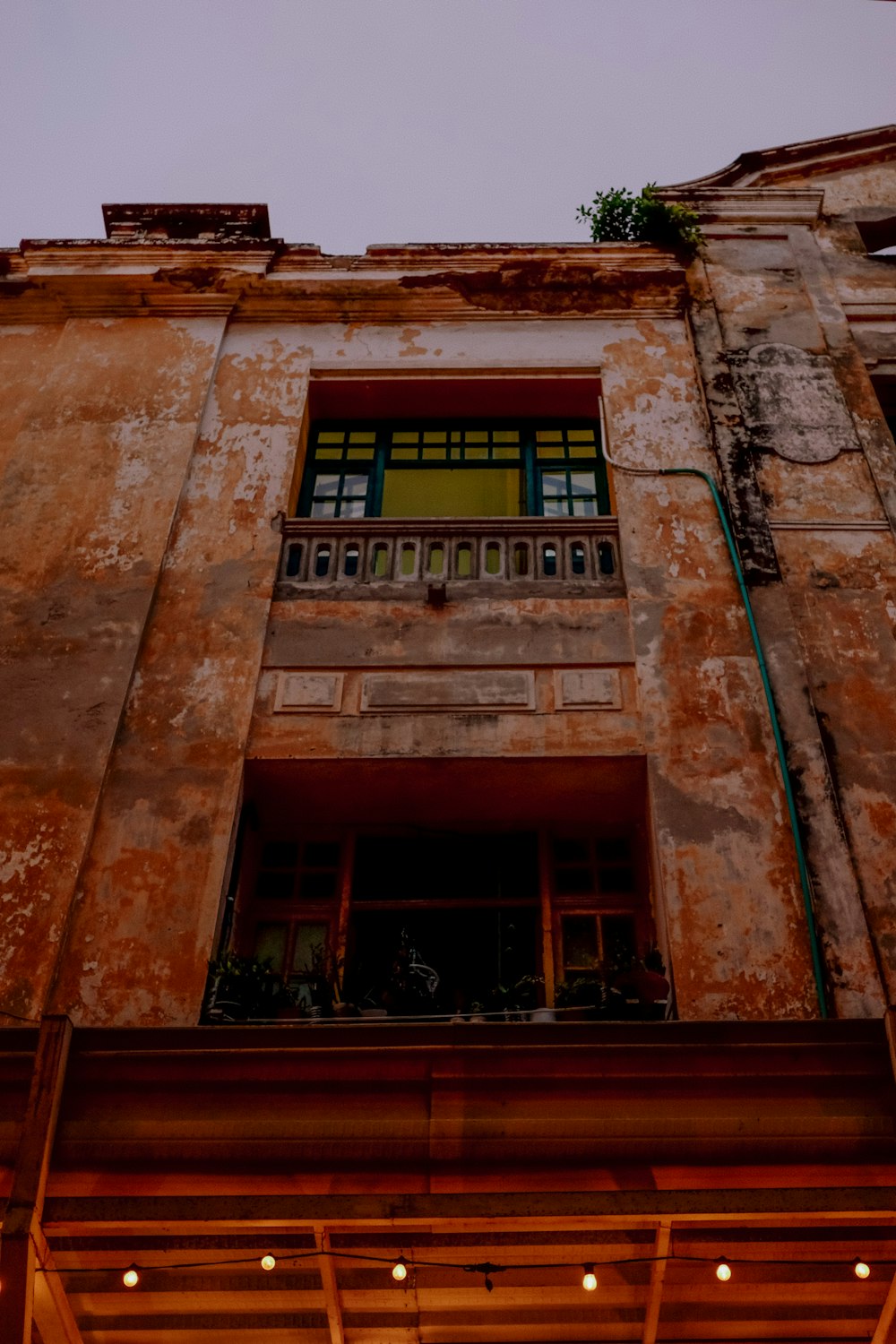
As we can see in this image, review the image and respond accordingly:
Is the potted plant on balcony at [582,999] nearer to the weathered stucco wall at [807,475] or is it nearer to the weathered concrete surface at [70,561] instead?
the weathered stucco wall at [807,475]

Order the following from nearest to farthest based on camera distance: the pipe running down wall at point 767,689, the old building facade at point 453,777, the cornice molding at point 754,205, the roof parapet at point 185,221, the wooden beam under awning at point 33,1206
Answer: the wooden beam under awning at point 33,1206 → the old building facade at point 453,777 → the pipe running down wall at point 767,689 → the cornice molding at point 754,205 → the roof parapet at point 185,221

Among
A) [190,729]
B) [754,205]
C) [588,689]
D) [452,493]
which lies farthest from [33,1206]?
[754,205]

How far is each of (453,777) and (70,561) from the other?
3363mm

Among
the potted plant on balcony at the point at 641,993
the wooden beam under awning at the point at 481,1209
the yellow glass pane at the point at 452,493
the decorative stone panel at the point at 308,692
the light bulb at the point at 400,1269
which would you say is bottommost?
the light bulb at the point at 400,1269

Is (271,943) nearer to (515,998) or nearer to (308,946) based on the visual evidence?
(308,946)

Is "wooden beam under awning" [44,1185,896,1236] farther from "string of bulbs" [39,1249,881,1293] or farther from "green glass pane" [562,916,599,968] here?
"green glass pane" [562,916,599,968]

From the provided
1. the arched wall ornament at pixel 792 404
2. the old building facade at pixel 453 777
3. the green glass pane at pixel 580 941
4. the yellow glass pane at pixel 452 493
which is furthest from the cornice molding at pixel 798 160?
the green glass pane at pixel 580 941

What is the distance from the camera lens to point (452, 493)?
9.60 meters

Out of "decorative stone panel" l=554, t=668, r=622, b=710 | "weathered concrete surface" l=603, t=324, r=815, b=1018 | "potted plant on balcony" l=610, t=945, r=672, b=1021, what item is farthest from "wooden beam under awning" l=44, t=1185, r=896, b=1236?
"decorative stone panel" l=554, t=668, r=622, b=710

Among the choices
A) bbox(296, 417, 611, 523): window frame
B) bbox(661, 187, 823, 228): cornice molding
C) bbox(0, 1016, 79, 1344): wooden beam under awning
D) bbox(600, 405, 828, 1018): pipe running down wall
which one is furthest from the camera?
bbox(661, 187, 823, 228): cornice molding

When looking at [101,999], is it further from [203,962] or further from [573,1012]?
[573,1012]

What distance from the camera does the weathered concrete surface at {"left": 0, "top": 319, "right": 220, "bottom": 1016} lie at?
21.8ft

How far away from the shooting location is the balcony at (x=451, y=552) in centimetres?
829

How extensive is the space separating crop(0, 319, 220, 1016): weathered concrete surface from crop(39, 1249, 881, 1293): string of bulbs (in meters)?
1.59
